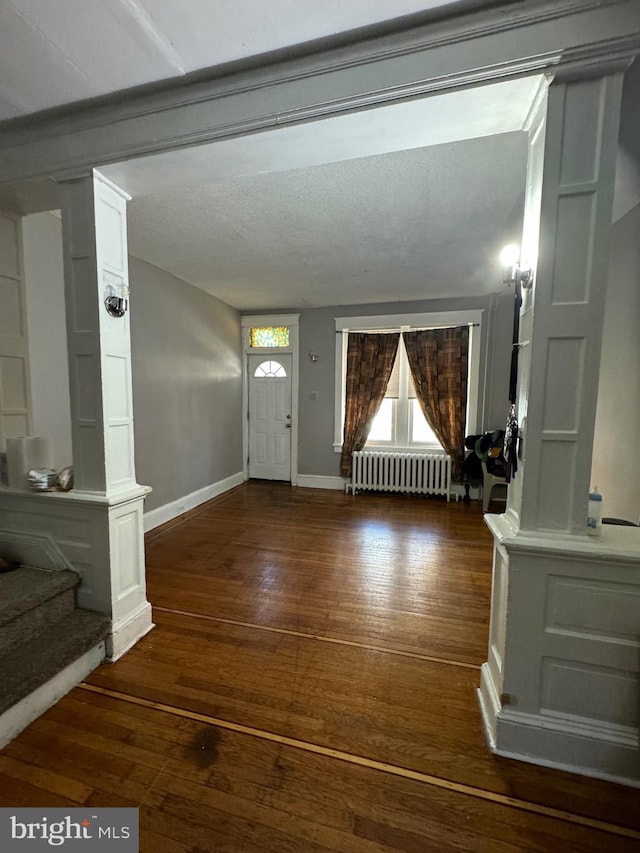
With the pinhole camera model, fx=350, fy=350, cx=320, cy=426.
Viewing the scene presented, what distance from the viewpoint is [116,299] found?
177 centimetres

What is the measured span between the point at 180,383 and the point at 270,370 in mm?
1669

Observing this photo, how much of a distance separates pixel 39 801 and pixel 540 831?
1603 millimetres

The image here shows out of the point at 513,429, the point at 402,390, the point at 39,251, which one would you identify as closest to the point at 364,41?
the point at 513,429

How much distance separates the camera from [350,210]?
7.90 ft

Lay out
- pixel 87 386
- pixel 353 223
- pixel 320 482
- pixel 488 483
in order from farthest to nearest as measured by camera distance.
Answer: pixel 320 482 → pixel 488 483 → pixel 353 223 → pixel 87 386

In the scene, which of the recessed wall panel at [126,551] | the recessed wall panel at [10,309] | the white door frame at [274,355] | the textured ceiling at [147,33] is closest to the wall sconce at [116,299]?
the textured ceiling at [147,33]

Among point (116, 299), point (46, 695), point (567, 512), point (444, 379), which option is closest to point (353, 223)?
point (116, 299)

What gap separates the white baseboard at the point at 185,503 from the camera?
137 inches

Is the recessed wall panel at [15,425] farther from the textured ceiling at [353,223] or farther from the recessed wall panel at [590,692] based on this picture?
the recessed wall panel at [590,692]

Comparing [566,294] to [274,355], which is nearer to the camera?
[566,294]

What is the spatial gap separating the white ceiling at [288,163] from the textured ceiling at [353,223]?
0.04ft

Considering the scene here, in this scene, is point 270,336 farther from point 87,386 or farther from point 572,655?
point 572,655

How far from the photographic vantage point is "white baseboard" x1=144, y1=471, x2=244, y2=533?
347cm

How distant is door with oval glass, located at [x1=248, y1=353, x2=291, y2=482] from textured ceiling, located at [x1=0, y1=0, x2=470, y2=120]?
12.5ft
